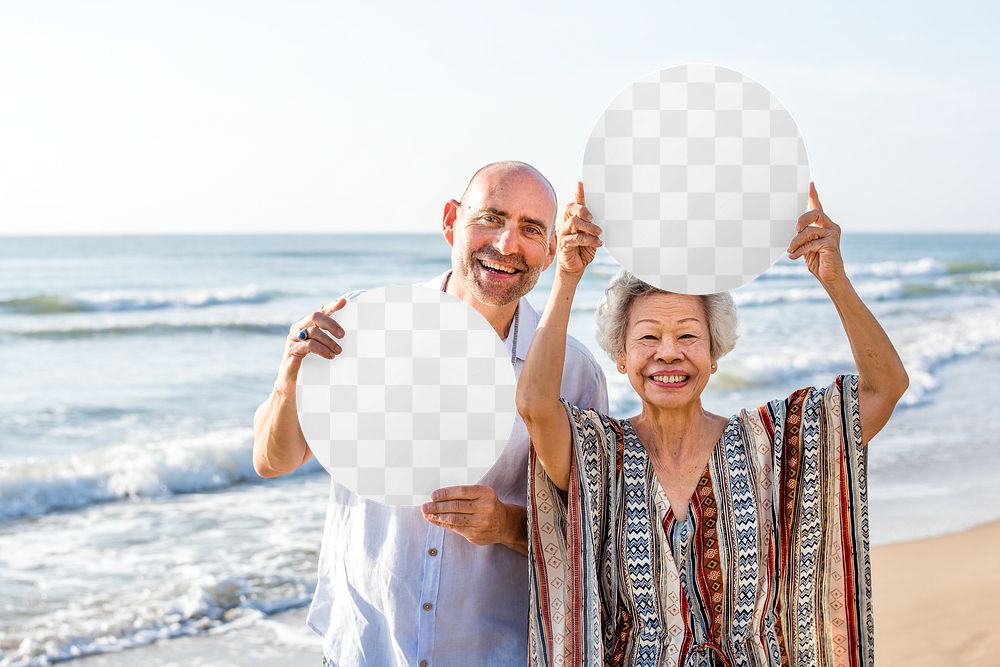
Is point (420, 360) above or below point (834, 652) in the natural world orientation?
above

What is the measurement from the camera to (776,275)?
22.1m

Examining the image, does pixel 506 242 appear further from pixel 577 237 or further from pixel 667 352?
pixel 667 352

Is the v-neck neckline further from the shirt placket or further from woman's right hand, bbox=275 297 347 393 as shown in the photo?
woman's right hand, bbox=275 297 347 393

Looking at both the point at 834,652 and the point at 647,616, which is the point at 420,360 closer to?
the point at 647,616

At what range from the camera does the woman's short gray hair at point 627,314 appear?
2.22m

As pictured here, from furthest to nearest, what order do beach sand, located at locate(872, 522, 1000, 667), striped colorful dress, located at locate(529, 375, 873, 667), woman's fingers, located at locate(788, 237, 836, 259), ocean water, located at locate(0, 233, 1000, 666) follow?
1. ocean water, located at locate(0, 233, 1000, 666)
2. beach sand, located at locate(872, 522, 1000, 667)
3. striped colorful dress, located at locate(529, 375, 873, 667)
4. woman's fingers, located at locate(788, 237, 836, 259)

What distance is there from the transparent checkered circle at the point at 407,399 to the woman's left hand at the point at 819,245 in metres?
0.63

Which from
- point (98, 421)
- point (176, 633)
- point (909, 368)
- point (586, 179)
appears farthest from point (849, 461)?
point (909, 368)

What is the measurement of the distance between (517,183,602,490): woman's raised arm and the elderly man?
0.69 feet

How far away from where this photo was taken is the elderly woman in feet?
6.72

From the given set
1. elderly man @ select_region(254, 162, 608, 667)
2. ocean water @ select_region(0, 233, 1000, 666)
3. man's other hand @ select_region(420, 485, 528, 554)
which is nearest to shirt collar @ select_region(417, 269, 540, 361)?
elderly man @ select_region(254, 162, 608, 667)

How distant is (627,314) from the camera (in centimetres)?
225

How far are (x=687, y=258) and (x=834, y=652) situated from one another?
88 cm

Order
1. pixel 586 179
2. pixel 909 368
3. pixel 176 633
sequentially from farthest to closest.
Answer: pixel 909 368
pixel 176 633
pixel 586 179
